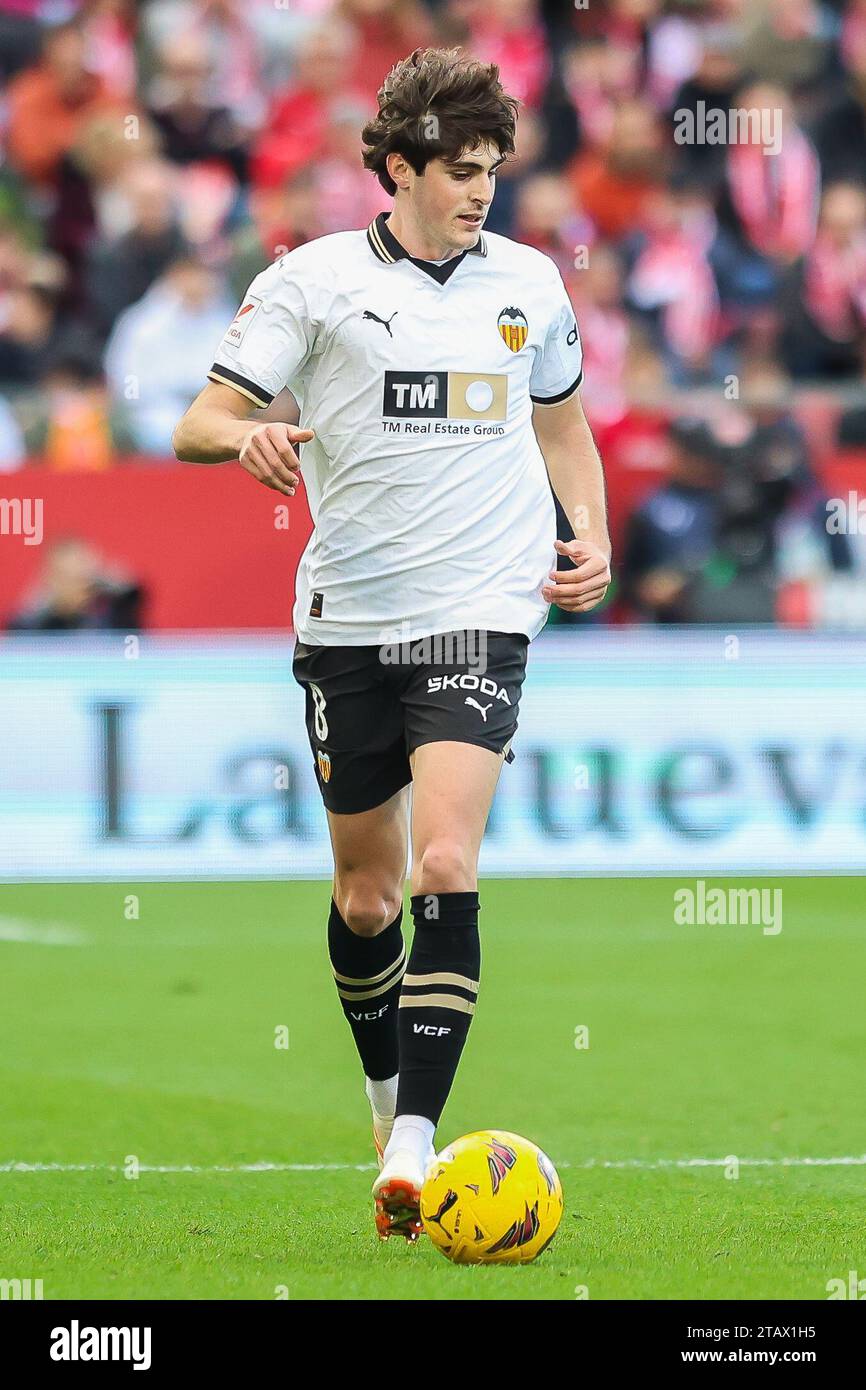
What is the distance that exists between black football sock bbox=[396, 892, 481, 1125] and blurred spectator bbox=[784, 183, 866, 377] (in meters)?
8.80

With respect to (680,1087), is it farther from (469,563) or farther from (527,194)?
(527,194)

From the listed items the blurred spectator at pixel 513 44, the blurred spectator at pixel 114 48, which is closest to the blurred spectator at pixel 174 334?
the blurred spectator at pixel 114 48

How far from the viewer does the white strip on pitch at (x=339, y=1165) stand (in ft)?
18.0

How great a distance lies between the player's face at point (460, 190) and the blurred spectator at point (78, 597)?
18.7ft

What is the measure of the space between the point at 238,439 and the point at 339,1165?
203 cm

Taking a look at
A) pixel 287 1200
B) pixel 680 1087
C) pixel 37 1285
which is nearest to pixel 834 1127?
pixel 680 1087

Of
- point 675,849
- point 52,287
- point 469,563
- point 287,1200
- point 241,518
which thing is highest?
point 52,287

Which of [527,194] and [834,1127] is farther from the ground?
[527,194]

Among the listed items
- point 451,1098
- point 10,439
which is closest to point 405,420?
point 451,1098

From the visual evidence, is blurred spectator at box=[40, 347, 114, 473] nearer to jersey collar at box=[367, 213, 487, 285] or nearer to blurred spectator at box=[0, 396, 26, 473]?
blurred spectator at box=[0, 396, 26, 473]

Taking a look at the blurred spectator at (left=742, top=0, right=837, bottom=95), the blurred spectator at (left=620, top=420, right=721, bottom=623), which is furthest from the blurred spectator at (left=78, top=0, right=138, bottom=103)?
the blurred spectator at (left=620, top=420, right=721, bottom=623)

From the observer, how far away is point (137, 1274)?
428 centimetres

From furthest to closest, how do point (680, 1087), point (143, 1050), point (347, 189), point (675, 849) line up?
point (347, 189) → point (675, 849) → point (143, 1050) → point (680, 1087)

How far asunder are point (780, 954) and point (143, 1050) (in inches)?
109
